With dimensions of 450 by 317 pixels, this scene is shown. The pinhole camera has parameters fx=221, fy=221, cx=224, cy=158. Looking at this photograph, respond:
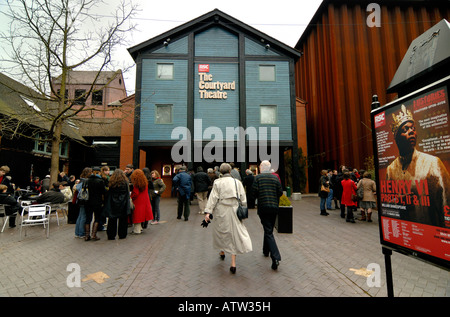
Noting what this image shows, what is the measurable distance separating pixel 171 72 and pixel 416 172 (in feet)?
53.3

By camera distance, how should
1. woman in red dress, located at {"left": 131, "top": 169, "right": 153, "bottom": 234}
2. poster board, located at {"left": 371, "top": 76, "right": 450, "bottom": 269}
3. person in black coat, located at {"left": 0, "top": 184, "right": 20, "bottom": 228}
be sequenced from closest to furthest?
1. poster board, located at {"left": 371, "top": 76, "right": 450, "bottom": 269}
2. woman in red dress, located at {"left": 131, "top": 169, "right": 153, "bottom": 234}
3. person in black coat, located at {"left": 0, "top": 184, "right": 20, "bottom": 228}

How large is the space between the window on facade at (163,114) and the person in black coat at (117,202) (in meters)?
10.1

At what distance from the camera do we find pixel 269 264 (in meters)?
4.41

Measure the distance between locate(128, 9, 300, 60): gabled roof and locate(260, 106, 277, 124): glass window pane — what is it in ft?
14.7

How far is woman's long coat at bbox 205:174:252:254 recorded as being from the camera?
4199 millimetres

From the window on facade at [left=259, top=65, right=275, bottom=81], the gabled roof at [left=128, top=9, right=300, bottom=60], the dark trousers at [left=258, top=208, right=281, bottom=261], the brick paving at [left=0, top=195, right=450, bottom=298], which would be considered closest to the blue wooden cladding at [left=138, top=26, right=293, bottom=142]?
the window on facade at [left=259, top=65, right=275, bottom=81]

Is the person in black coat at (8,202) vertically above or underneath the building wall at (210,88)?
underneath

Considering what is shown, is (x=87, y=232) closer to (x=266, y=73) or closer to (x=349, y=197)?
(x=349, y=197)

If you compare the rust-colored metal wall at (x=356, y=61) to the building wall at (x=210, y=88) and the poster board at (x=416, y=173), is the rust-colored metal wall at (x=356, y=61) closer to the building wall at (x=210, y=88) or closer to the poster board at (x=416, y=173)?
the building wall at (x=210, y=88)

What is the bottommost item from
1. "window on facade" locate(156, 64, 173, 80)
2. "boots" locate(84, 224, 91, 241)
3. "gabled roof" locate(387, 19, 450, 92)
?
"boots" locate(84, 224, 91, 241)

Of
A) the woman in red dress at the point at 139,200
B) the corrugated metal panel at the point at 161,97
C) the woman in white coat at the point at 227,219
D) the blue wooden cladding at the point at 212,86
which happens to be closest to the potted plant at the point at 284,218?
the woman in white coat at the point at 227,219

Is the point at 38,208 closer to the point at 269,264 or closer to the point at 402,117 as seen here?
the point at 269,264

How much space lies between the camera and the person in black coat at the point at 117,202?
602cm

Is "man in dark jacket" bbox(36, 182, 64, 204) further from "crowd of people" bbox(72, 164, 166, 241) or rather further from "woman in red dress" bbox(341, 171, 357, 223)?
"woman in red dress" bbox(341, 171, 357, 223)
